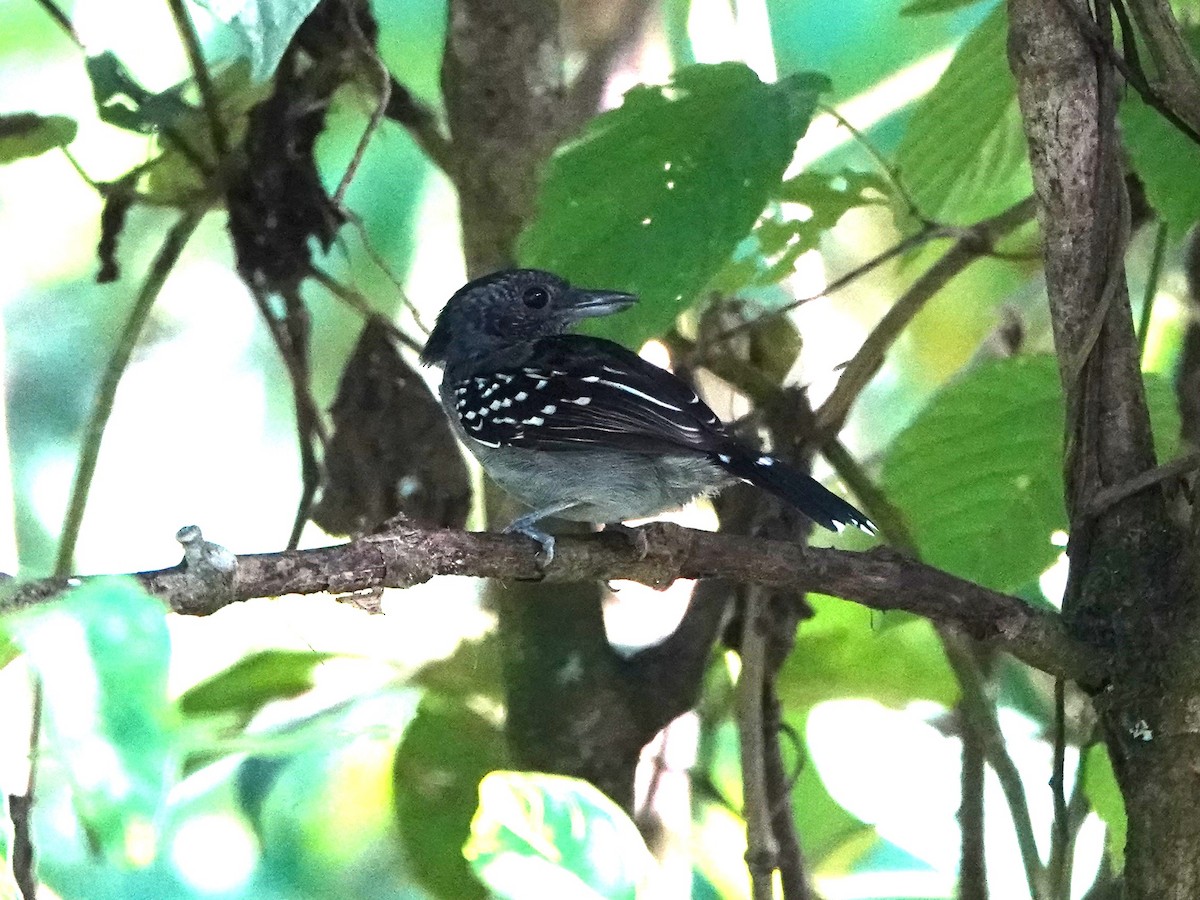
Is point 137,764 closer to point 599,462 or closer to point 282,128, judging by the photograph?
point 599,462

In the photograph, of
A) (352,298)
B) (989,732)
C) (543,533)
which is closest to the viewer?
(543,533)

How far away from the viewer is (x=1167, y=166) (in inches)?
55.4

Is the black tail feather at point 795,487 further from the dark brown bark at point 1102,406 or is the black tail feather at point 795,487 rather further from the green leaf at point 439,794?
the green leaf at point 439,794

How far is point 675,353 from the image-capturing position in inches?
81.7

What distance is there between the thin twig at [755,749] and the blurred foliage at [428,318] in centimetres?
19

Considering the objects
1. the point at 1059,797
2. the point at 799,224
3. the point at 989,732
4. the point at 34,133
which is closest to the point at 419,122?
the point at 34,133

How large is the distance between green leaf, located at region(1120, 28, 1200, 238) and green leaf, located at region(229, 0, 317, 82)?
932mm

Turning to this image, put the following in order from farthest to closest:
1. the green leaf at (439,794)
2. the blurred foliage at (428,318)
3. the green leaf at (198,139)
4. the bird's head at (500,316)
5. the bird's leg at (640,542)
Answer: the bird's head at (500,316) → the green leaf at (198,139) → the green leaf at (439,794) → the bird's leg at (640,542) → the blurred foliage at (428,318)

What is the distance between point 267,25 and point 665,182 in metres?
0.61

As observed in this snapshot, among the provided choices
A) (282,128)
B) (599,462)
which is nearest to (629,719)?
(599,462)

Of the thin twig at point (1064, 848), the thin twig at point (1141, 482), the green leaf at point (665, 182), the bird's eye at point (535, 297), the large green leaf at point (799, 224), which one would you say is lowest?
the thin twig at point (1064, 848)

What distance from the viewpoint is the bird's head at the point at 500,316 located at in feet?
7.20

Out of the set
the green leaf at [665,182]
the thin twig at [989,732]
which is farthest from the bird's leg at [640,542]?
the thin twig at [989,732]

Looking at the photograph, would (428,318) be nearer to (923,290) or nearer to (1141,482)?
(923,290)
